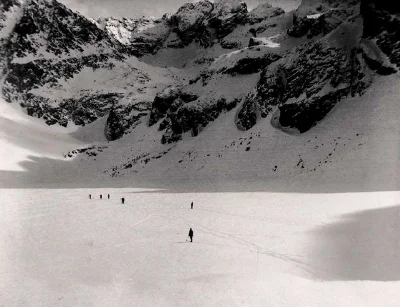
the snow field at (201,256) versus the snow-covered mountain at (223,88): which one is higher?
the snow-covered mountain at (223,88)

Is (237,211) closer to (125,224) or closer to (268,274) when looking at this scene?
(125,224)

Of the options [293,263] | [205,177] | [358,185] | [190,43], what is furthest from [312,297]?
[190,43]

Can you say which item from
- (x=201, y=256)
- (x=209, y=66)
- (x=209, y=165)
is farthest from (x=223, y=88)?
(x=201, y=256)

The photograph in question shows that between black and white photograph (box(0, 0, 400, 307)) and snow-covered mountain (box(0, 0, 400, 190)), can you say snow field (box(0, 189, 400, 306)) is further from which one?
snow-covered mountain (box(0, 0, 400, 190))

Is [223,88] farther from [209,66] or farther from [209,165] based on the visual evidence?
[209,165]

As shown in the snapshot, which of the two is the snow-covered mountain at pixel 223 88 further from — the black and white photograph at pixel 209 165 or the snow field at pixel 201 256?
the snow field at pixel 201 256

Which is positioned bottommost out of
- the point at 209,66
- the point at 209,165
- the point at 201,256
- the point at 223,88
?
the point at 201,256

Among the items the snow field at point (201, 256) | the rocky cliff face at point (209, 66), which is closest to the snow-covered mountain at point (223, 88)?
the rocky cliff face at point (209, 66)
